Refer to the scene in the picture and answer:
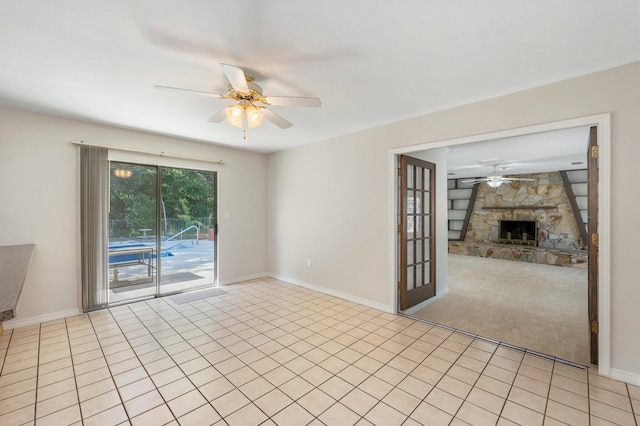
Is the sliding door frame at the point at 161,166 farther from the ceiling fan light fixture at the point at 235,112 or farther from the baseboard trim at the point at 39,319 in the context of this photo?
the ceiling fan light fixture at the point at 235,112

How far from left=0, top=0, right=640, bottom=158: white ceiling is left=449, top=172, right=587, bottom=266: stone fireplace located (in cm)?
644

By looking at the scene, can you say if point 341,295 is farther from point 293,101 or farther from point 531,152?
point 531,152

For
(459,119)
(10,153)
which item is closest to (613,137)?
(459,119)

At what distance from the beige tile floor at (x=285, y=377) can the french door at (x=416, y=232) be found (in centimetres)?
60

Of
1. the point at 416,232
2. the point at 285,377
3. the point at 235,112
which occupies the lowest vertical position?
the point at 285,377

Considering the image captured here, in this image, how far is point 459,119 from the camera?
298 cm

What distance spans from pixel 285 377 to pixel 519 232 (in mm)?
8479

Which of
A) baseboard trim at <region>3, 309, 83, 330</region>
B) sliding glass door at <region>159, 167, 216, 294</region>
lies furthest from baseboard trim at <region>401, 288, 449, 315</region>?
baseboard trim at <region>3, 309, 83, 330</region>

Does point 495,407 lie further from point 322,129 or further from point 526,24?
point 322,129

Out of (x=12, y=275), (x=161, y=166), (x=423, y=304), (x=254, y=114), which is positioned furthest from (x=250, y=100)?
(x=423, y=304)

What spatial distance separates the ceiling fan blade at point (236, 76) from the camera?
1.74 meters

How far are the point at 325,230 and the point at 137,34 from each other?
330 cm

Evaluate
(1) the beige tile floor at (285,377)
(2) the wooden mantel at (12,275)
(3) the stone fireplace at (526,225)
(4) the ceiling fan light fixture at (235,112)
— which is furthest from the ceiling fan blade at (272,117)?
(3) the stone fireplace at (526,225)

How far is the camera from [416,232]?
388 centimetres
